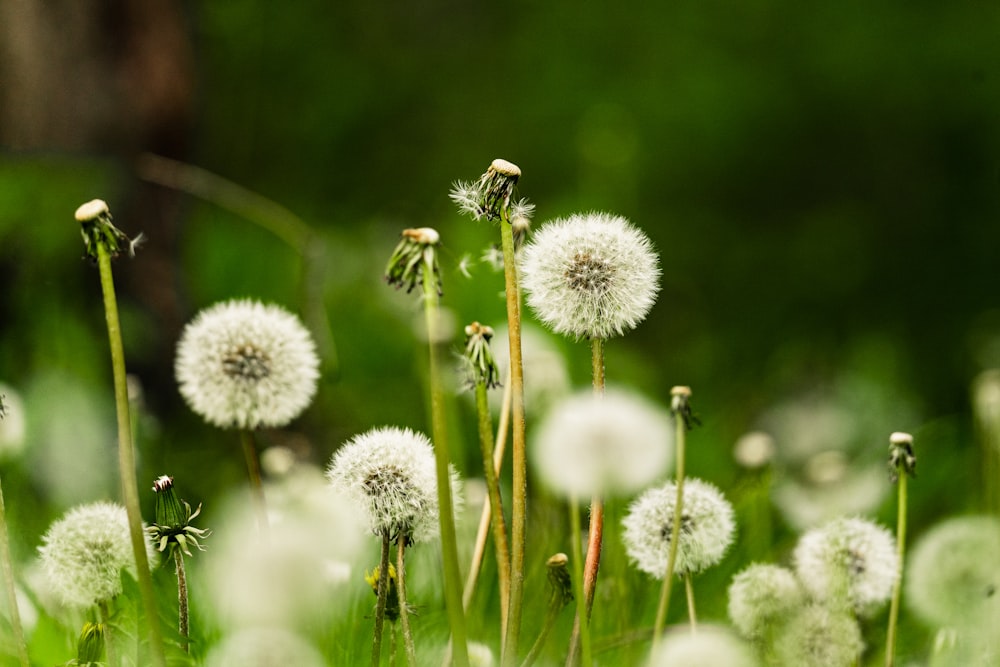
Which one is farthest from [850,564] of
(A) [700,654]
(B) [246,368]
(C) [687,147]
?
(C) [687,147]

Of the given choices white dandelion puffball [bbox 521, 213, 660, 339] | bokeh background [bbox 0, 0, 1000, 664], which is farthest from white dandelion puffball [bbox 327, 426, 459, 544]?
bokeh background [bbox 0, 0, 1000, 664]

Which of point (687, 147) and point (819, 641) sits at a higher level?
point (687, 147)

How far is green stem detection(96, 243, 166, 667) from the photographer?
0.44 m

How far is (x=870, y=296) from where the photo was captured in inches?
157

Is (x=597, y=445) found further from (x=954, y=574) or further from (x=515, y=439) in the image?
(x=954, y=574)

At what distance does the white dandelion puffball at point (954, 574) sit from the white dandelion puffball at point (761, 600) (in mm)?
192

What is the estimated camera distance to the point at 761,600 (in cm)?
63

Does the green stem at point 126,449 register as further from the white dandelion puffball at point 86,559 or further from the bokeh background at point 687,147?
the bokeh background at point 687,147

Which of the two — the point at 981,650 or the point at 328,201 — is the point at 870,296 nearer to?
the point at 328,201

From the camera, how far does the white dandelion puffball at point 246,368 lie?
650 millimetres

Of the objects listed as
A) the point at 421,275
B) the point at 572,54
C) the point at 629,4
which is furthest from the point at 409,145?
the point at 421,275

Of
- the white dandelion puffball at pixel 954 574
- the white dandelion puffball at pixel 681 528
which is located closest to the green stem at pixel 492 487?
the white dandelion puffball at pixel 681 528

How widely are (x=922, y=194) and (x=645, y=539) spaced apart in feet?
12.1

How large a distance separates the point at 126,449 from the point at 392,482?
0.56 feet
